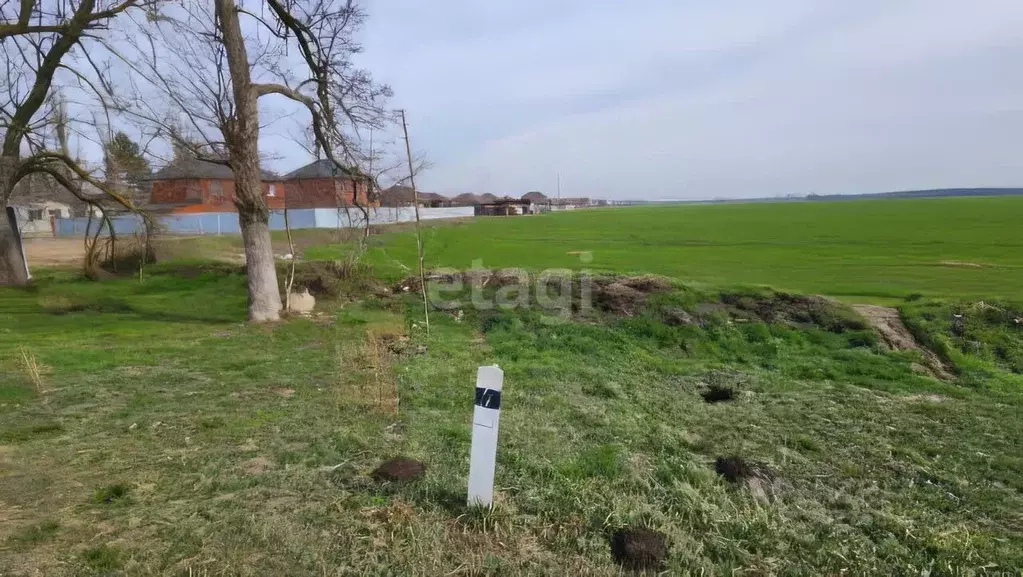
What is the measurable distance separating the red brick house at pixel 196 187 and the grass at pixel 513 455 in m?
7.05

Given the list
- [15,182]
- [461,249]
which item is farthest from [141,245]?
[461,249]

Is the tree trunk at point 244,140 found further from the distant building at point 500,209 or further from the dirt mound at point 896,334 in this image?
the distant building at point 500,209

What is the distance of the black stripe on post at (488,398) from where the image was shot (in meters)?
4.20

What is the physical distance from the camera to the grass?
3.88m

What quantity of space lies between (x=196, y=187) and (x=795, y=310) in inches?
1190

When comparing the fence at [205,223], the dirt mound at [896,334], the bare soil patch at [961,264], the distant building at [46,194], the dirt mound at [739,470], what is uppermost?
the distant building at [46,194]

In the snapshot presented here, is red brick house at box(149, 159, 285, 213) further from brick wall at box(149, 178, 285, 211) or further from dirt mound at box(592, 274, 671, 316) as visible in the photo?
dirt mound at box(592, 274, 671, 316)

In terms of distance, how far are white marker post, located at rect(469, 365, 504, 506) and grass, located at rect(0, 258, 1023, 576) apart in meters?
0.17

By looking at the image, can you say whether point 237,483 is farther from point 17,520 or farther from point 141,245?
point 141,245

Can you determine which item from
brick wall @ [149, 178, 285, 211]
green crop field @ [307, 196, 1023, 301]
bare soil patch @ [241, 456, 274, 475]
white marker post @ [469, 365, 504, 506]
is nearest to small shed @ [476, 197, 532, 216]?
green crop field @ [307, 196, 1023, 301]

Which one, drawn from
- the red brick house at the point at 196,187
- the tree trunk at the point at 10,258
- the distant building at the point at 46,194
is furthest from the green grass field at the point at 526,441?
the tree trunk at the point at 10,258

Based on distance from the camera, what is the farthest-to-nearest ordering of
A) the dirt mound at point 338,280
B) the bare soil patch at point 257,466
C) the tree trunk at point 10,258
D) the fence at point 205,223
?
the fence at point 205,223 < the tree trunk at point 10,258 < the dirt mound at point 338,280 < the bare soil patch at point 257,466

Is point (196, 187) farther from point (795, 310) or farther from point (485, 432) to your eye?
point (485, 432)

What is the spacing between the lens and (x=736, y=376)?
29.8ft
